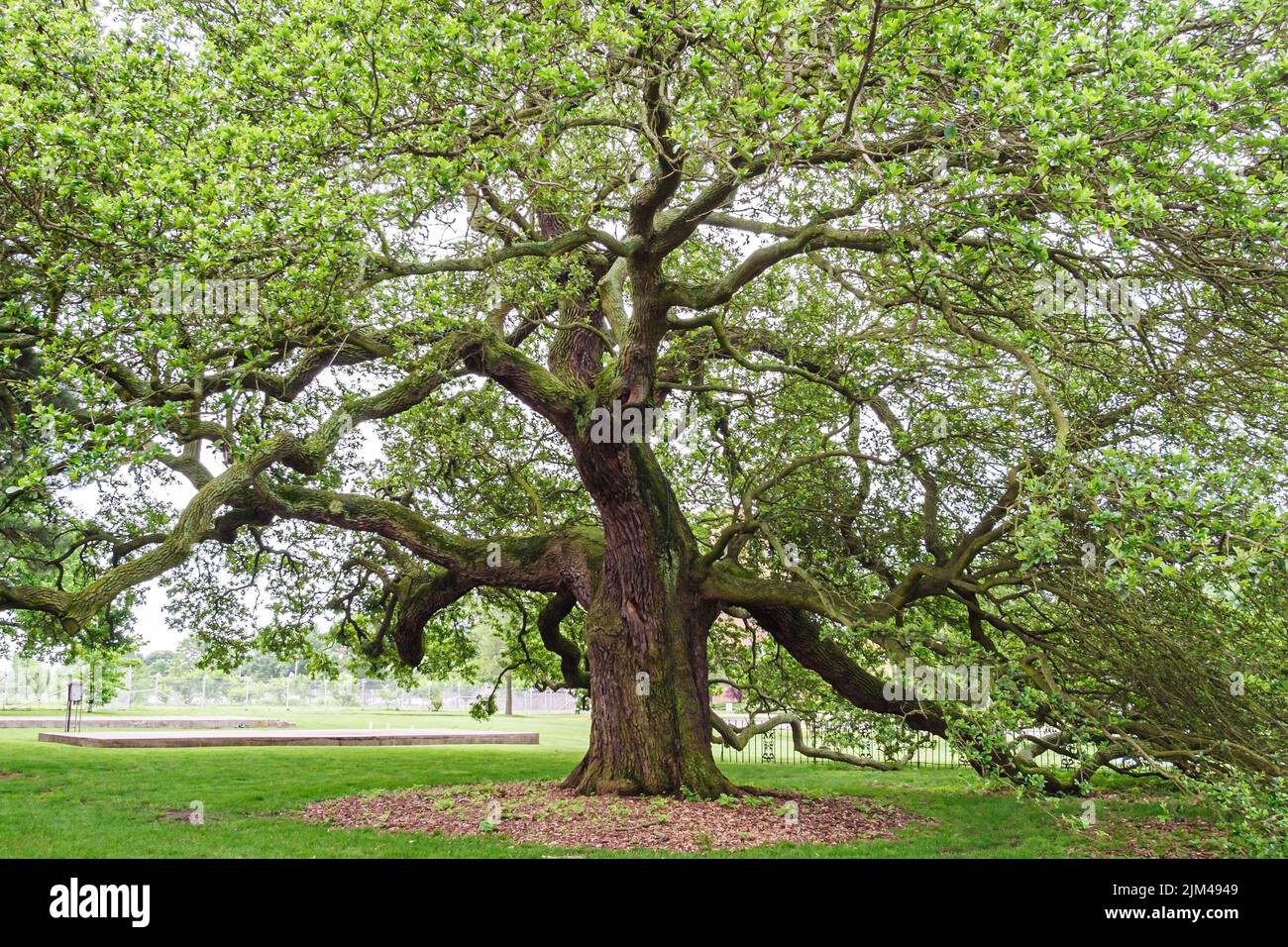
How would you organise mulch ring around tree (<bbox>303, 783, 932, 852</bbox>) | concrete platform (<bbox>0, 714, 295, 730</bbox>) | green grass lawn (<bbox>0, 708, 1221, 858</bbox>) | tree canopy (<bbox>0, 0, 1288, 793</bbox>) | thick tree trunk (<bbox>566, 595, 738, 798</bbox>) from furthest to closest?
1. concrete platform (<bbox>0, 714, 295, 730</bbox>)
2. thick tree trunk (<bbox>566, 595, 738, 798</bbox>)
3. mulch ring around tree (<bbox>303, 783, 932, 852</bbox>)
4. green grass lawn (<bbox>0, 708, 1221, 858</bbox>)
5. tree canopy (<bbox>0, 0, 1288, 793</bbox>)

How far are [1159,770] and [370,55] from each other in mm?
9432

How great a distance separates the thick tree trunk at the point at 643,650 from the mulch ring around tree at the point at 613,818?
0.53 metres

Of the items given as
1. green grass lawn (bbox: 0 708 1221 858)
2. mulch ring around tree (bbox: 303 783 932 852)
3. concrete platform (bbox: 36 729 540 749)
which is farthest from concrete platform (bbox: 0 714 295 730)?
mulch ring around tree (bbox: 303 783 932 852)

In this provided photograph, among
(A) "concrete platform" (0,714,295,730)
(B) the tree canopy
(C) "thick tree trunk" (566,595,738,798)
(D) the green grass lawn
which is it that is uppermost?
(B) the tree canopy

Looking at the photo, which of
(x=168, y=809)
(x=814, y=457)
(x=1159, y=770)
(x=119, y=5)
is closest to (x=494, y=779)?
(x=168, y=809)

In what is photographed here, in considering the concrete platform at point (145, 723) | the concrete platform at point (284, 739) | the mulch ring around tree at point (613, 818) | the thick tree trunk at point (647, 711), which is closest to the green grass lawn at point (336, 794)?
the mulch ring around tree at point (613, 818)

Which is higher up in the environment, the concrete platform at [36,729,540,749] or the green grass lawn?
the green grass lawn

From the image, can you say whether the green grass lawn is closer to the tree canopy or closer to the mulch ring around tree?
the mulch ring around tree

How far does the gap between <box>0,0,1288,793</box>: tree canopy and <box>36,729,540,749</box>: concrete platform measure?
24.7 ft

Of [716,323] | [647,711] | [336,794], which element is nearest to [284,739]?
[336,794]

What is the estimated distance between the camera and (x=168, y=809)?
11844 mm

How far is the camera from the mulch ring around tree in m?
9.64

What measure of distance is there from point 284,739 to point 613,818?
15.4 metres

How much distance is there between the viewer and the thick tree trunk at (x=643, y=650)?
1204cm
